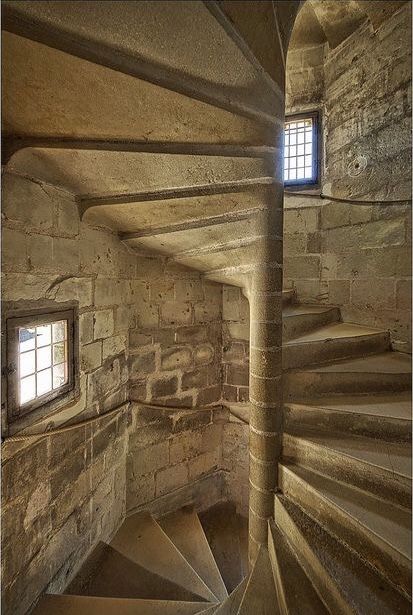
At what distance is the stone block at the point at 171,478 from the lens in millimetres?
2881

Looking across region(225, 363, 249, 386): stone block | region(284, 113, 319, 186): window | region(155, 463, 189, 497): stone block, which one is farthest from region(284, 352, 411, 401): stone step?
region(284, 113, 319, 186): window

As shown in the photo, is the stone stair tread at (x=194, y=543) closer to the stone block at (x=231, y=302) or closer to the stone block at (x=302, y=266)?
the stone block at (x=231, y=302)

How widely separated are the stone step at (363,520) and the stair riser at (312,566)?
12 centimetres

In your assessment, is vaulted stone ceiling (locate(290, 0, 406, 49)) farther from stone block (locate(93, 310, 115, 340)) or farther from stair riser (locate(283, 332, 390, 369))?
stone block (locate(93, 310, 115, 340))

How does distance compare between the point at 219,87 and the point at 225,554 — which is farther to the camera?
the point at 225,554

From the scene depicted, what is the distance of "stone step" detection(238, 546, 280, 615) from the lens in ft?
4.47

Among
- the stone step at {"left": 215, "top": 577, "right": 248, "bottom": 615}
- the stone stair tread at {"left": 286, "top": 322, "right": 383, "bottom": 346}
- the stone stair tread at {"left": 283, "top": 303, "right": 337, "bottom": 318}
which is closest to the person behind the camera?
the stone step at {"left": 215, "top": 577, "right": 248, "bottom": 615}

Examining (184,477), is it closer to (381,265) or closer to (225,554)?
(225,554)

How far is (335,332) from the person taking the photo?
238cm

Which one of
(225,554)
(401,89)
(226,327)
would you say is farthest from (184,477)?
(401,89)

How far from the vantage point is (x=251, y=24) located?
1.09 m

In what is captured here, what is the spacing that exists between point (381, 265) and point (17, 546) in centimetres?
329

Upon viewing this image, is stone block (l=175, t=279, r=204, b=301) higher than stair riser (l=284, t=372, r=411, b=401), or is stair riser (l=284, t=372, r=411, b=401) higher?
stone block (l=175, t=279, r=204, b=301)

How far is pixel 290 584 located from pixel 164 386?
5.82ft
